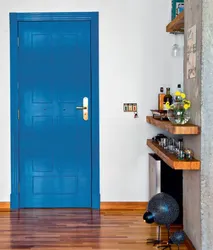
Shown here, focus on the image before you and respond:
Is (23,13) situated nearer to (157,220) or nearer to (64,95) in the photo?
(64,95)

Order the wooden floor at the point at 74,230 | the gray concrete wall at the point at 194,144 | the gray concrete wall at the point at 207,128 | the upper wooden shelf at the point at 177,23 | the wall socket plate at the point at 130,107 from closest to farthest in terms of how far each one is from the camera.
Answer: the gray concrete wall at the point at 207,128, the gray concrete wall at the point at 194,144, the wooden floor at the point at 74,230, the upper wooden shelf at the point at 177,23, the wall socket plate at the point at 130,107

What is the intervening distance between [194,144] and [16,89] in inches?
88.0

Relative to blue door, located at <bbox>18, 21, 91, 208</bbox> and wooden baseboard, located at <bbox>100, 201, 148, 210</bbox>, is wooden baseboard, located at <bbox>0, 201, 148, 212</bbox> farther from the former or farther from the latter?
blue door, located at <bbox>18, 21, 91, 208</bbox>

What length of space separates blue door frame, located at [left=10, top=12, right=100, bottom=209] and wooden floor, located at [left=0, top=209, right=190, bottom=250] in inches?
10.3

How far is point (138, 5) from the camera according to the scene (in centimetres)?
464

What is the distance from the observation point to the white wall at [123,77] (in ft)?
15.2

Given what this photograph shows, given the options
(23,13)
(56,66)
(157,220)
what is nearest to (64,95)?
(56,66)

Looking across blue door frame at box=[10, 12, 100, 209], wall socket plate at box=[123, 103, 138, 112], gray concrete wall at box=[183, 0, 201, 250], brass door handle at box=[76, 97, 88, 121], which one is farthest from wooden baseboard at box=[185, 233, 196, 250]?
brass door handle at box=[76, 97, 88, 121]

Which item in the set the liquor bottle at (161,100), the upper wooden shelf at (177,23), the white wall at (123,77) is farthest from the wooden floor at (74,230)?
the upper wooden shelf at (177,23)

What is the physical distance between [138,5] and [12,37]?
139 cm

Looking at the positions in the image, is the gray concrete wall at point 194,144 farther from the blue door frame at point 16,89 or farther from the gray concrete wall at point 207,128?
the blue door frame at point 16,89

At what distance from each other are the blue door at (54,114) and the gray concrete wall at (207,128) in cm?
189

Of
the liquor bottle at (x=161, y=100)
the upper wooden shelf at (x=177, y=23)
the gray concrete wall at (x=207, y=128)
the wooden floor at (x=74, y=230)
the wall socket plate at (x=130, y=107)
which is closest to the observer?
the gray concrete wall at (x=207, y=128)

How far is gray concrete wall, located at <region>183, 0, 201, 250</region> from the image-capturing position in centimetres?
311
